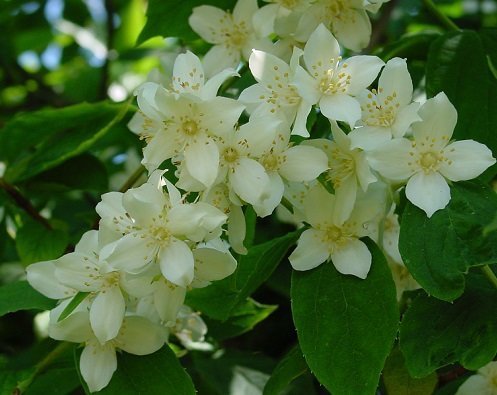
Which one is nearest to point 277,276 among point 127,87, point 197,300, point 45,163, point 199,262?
point 197,300

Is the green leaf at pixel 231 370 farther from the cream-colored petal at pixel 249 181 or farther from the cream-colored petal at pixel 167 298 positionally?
the cream-colored petal at pixel 249 181

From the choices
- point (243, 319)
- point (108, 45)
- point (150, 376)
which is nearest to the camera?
point (150, 376)

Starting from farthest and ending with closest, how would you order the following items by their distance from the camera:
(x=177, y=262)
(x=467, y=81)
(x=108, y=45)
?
(x=108, y=45) < (x=467, y=81) < (x=177, y=262)

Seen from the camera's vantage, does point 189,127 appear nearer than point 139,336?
Yes

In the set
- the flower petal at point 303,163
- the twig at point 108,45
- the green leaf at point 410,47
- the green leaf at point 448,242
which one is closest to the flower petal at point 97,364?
the flower petal at point 303,163

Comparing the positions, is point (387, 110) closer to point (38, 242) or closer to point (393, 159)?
point (393, 159)

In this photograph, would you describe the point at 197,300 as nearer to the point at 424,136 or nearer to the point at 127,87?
the point at 424,136

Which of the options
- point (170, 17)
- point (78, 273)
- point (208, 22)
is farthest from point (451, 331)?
point (170, 17)
